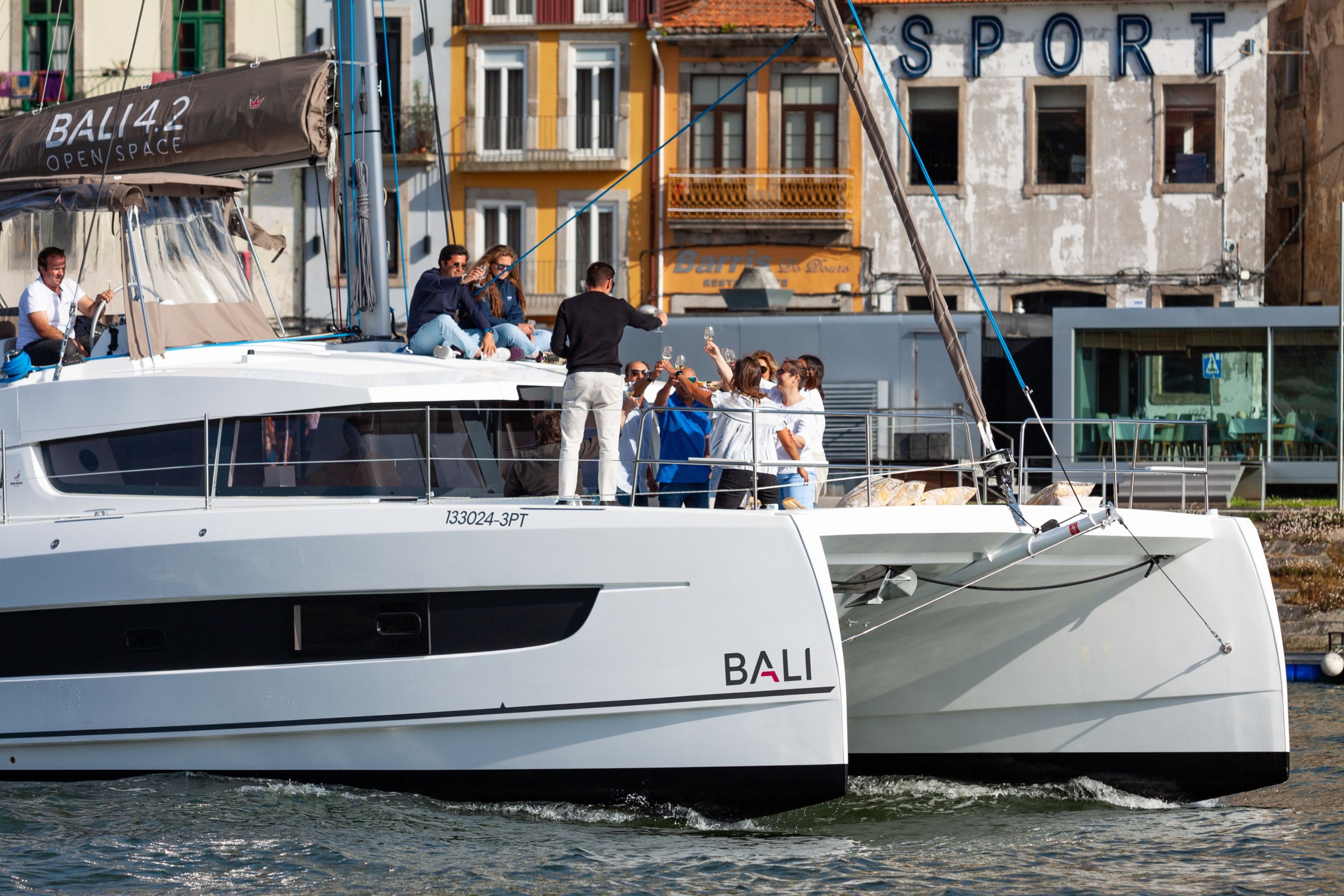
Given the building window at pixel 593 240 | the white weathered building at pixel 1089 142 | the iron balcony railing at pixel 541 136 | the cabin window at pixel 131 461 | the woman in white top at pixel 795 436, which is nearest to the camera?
the woman in white top at pixel 795 436

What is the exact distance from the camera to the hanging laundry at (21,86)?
25.5m

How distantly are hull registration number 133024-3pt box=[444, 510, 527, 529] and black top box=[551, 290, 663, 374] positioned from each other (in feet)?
3.06

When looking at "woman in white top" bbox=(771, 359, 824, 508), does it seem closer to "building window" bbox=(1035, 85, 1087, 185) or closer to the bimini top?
the bimini top

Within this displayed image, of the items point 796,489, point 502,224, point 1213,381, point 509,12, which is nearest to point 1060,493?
point 796,489

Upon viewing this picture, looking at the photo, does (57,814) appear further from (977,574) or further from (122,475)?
(977,574)

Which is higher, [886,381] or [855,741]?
[886,381]

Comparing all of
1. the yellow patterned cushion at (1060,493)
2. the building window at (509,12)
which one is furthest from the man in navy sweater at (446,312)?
the building window at (509,12)

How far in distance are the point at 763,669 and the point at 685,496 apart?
1.11 m

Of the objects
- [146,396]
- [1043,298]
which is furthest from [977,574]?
[1043,298]

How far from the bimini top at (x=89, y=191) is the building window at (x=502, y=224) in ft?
54.7

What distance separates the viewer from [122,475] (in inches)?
335

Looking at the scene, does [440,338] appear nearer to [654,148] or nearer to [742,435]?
[742,435]

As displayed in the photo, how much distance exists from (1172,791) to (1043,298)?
1725cm

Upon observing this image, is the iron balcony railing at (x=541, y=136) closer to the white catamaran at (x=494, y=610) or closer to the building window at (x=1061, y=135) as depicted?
the building window at (x=1061, y=135)
